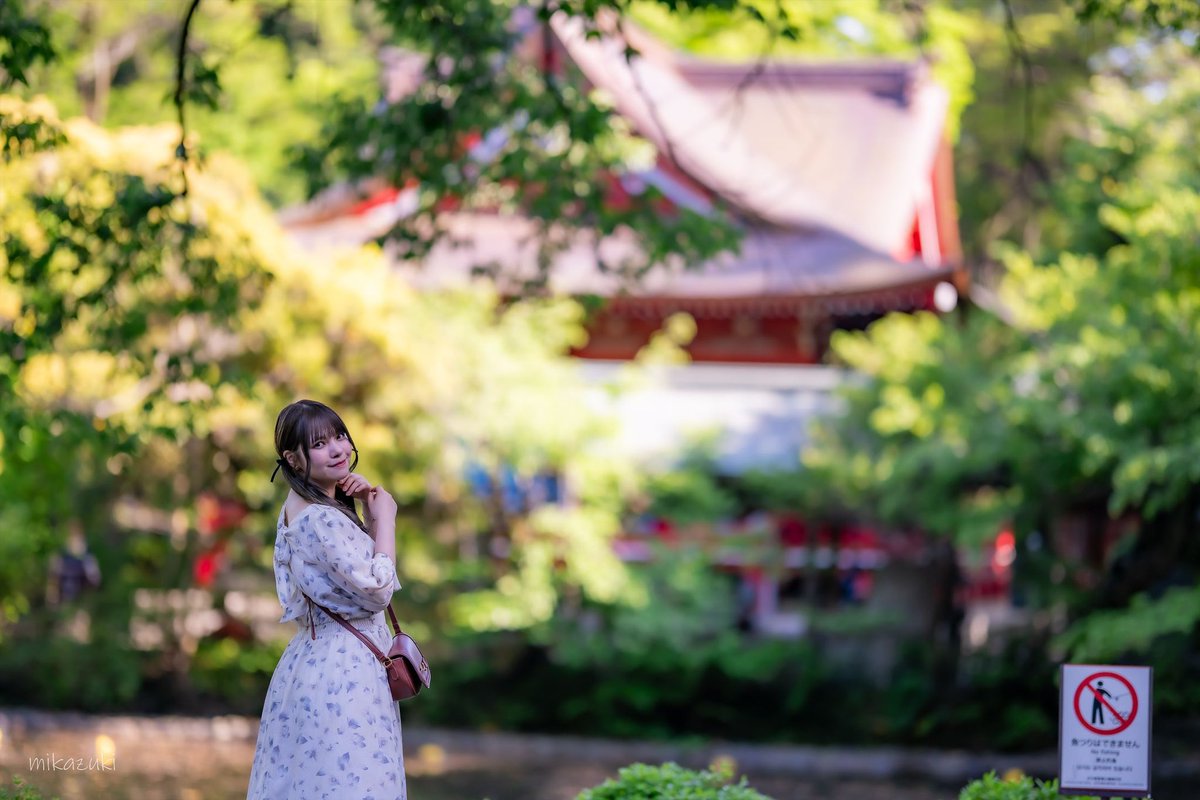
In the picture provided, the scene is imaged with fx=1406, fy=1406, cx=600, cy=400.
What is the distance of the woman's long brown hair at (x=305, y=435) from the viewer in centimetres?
373

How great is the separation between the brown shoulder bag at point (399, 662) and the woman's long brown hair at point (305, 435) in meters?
0.29

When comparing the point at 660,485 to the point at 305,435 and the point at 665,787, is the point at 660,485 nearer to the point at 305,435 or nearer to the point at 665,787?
the point at 665,787

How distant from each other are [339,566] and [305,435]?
364mm

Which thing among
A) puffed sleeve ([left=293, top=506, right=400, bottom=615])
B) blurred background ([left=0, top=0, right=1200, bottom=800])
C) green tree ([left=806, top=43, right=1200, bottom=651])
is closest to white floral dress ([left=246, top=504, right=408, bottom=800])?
puffed sleeve ([left=293, top=506, right=400, bottom=615])

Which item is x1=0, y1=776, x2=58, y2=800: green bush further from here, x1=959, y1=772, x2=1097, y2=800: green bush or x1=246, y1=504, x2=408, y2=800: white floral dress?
x1=959, y1=772, x2=1097, y2=800: green bush

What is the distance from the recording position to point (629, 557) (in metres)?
13.9

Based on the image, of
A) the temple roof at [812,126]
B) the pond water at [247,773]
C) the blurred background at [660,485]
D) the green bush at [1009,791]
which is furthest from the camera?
the temple roof at [812,126]

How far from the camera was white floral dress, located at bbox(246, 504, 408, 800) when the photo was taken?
12.0ft

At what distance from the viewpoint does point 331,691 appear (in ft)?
12.1

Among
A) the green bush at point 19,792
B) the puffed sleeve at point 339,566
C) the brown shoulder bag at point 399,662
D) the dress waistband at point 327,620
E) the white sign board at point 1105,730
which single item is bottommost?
the green bush at point 19,792

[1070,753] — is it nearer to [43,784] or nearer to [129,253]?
[129,253]

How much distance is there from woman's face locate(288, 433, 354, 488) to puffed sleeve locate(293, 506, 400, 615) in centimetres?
9

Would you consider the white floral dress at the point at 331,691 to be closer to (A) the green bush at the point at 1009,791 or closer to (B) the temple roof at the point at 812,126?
(A) the green bush at the point at 1009,791

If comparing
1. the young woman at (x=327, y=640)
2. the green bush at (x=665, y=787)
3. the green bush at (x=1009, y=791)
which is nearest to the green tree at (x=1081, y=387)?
the green bush at (x=1009, y=791)
